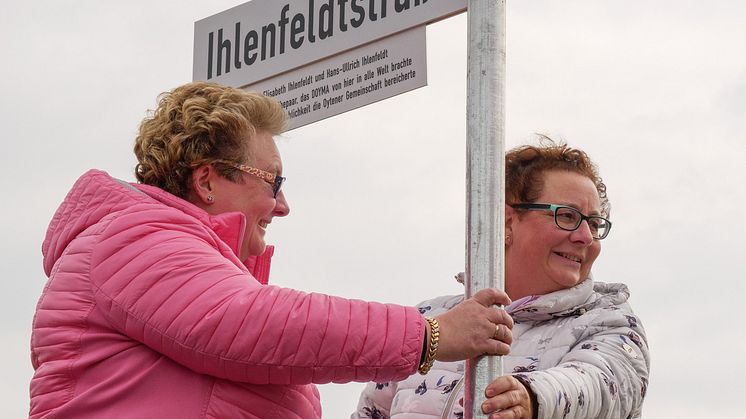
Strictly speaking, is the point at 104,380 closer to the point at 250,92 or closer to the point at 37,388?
the point at 37,388

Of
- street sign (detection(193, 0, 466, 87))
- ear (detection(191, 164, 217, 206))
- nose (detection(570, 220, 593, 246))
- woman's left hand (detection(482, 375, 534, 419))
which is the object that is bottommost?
woman's left hand (detection(482, 375, 534, 419))

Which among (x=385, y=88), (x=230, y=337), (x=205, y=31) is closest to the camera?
(x=230, y=337)

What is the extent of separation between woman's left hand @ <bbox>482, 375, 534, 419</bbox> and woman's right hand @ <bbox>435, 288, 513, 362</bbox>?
8 centimetres

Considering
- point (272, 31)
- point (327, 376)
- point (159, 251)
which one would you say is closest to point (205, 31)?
point (272, 31)

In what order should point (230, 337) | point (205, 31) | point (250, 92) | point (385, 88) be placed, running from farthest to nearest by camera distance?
point (205, 31), point (250, 92), point (385, 88), point (230, 337)

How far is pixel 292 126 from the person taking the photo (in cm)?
371

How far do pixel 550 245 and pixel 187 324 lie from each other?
70.9 inches

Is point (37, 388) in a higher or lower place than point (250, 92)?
lower

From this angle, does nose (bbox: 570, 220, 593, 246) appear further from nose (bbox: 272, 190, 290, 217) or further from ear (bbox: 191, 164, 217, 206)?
ear (bbox: 191, 164, 217, 206)

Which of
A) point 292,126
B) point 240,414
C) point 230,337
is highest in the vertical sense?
point 292,126

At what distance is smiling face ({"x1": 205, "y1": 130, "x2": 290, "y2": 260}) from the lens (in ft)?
11.3

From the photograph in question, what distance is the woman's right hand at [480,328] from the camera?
2.66m

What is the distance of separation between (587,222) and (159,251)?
1891mm

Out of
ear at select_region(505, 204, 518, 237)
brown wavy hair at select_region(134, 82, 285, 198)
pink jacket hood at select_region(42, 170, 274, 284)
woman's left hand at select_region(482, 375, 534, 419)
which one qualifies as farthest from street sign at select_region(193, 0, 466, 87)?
ear at select_region(505, 204, 518, 237)
